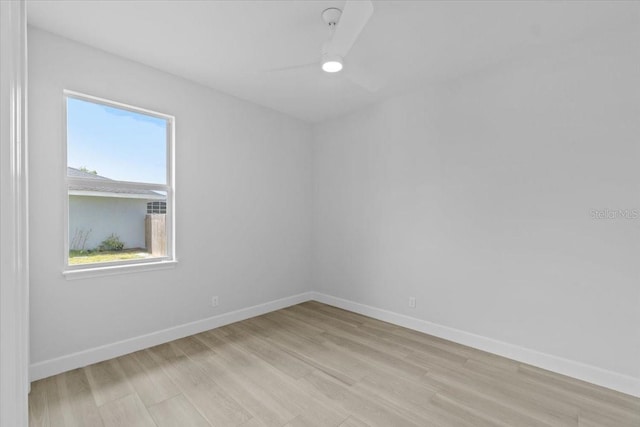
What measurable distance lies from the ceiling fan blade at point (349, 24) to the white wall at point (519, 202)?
5.87 ft

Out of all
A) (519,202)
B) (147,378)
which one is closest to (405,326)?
(519,202)

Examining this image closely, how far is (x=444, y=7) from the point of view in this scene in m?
2.08

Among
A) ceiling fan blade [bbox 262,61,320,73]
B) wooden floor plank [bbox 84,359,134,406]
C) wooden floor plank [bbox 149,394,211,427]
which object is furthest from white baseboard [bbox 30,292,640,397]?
ceiling fan blade [bbox 262,61,320,73]

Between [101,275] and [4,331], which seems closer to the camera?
[4,331]

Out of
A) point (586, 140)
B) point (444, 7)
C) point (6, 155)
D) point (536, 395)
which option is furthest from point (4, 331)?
point (586, 140)

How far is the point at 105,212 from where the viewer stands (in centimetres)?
276

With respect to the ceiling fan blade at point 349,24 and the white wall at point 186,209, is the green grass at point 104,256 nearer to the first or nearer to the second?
the white wall at point 186,209

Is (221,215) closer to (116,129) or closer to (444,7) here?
(116,129)

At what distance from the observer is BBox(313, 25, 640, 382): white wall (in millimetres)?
2285

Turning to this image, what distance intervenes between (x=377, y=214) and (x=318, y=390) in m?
2.23

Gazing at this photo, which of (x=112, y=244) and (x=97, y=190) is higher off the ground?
(x=97, y=190)

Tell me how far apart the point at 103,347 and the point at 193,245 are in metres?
1.20

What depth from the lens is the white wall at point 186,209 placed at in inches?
92.8

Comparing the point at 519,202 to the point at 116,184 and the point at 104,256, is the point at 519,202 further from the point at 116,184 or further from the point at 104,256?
the point at 104,256
